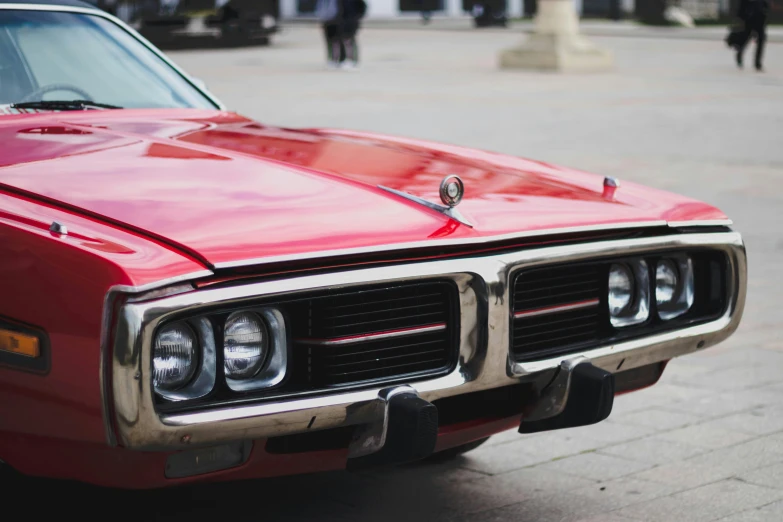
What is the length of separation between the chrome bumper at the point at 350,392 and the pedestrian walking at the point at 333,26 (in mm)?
20211

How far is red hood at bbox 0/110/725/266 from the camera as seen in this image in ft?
8.40

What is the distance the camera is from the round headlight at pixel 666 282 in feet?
10.6

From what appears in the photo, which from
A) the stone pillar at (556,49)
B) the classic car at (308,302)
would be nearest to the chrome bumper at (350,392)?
the classic car at (308,302)

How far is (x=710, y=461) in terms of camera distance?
3.80m

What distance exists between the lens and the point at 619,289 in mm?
3109

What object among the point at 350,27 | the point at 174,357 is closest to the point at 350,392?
the point at 174,357

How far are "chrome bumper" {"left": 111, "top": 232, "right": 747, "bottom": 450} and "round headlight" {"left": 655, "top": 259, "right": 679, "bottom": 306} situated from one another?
119 millimetres

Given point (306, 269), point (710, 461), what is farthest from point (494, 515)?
point (306, 269)

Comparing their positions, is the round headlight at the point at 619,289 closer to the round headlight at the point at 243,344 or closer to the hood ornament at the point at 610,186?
the hood ornament at the point at 610,186

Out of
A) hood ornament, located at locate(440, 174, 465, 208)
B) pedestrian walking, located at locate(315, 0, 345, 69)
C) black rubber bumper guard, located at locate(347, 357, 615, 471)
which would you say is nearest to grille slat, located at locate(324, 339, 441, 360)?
black rubber bumper guard, located at locate(347, 357, 615, 471)

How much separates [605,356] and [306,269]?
34.8 inches

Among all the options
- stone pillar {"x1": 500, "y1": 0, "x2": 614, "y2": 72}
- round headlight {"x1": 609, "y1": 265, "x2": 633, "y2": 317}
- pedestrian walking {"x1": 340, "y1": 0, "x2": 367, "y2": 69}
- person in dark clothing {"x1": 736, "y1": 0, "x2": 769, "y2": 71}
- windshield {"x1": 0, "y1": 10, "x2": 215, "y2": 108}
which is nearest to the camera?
round headlight {"x1": 609, "y1": 265, "x2": 633, "y2": 317}

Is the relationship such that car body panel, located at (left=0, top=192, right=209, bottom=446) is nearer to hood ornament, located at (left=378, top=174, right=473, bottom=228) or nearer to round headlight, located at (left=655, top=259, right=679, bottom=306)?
hood ornament, located at (left=378, top=174, right=473, bottom=228)

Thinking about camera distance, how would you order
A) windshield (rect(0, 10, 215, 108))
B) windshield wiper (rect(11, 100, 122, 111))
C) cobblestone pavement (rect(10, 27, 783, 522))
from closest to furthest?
1. cobblestone pavement (rect(10, 27, 783, 522))
2. windshield wiper (rect(11, 100, 122, 111))
3. windshield (rect(0, 10, 215, 108))
